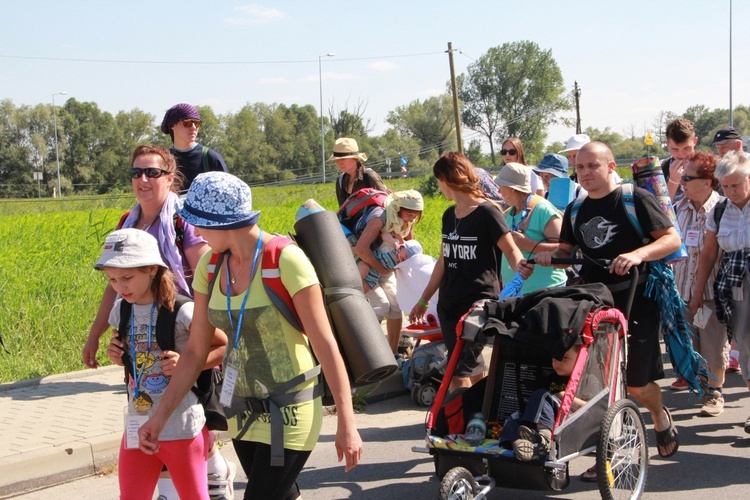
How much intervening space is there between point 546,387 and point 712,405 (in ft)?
8.01

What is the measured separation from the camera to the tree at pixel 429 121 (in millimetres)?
112688

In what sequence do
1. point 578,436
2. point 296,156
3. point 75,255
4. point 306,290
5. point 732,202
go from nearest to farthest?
1. point 306,290
2. point 578,436
3. point 732,202
4. point 75,255
5. point 296,156

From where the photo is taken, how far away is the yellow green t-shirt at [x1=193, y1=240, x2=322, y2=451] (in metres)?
2.98

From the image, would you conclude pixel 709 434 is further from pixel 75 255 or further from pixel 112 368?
pixel 75 255

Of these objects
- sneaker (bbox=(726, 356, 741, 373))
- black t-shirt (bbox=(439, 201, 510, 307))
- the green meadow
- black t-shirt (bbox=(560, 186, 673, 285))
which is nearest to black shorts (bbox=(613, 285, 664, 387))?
black t-shirt (bbox=(560, 186, 673, 285))

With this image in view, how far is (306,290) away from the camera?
9.60 ft

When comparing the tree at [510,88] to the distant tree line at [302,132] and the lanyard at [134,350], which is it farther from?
the lanyard at [134,350]

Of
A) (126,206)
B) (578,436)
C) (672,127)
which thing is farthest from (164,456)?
(126,206)

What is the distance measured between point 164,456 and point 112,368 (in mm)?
4750

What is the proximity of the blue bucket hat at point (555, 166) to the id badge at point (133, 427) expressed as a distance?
17.5ft

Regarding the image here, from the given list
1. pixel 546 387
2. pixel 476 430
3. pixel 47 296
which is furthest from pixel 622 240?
pixel 47 296

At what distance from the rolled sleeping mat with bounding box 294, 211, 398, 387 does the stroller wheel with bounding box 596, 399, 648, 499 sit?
1.48 m

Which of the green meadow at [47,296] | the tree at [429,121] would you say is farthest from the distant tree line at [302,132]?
the green meadow at [47,296]

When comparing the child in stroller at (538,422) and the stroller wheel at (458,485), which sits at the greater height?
the child in stroller at (538,422)
